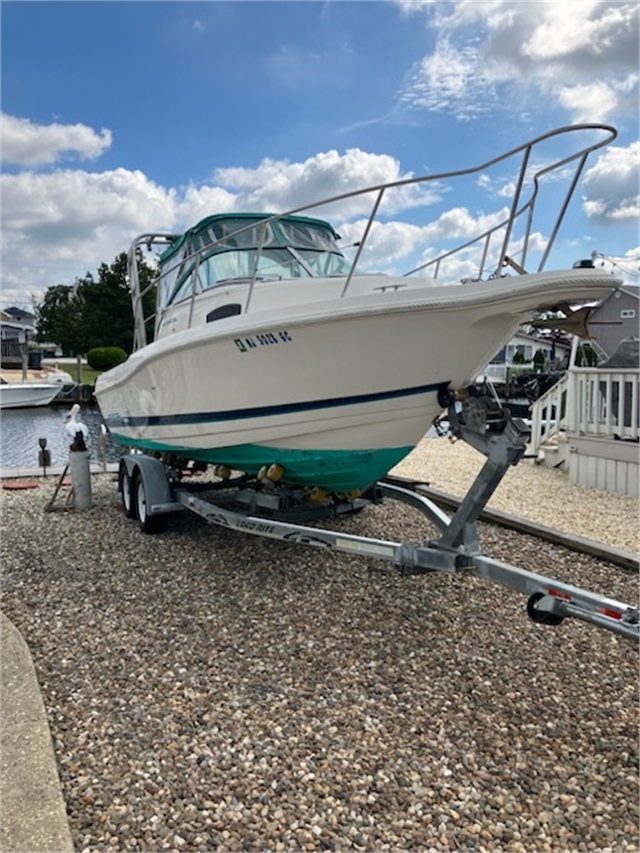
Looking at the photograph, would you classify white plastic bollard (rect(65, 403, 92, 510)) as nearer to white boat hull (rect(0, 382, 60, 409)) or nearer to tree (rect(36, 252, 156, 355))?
white boat hull (rect(0, 382, 60, 409))

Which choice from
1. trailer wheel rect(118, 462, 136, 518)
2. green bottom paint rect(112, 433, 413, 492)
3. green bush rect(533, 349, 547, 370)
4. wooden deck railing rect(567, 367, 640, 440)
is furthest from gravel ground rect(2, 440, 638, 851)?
green bush rect(533, 349, 547, 370)

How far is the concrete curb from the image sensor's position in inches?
81.2

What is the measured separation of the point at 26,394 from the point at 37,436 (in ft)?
29.4

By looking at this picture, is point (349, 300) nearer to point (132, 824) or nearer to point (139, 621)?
point (139, 621)

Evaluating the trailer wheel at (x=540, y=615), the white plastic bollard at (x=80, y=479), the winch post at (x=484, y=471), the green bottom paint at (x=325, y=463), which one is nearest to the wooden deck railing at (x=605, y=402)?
the green bottom paint at (x=325, y=463)

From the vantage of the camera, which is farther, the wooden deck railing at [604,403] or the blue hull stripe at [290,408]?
the wooden deck railing at [604,403]

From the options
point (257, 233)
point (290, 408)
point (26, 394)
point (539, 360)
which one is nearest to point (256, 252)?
point (257, 233)

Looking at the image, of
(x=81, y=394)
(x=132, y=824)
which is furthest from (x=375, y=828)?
(x=81, y=394)

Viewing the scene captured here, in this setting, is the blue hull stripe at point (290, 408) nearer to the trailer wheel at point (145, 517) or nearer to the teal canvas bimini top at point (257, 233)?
the trailer wheel at point (145, 517)

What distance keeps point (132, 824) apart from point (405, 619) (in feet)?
6.82

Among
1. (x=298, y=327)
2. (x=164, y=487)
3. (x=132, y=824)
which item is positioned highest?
(x=298, y=327)

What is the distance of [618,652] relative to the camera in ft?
11.2

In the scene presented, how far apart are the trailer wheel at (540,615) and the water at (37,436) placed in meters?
8.30

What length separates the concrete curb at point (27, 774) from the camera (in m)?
2.06
